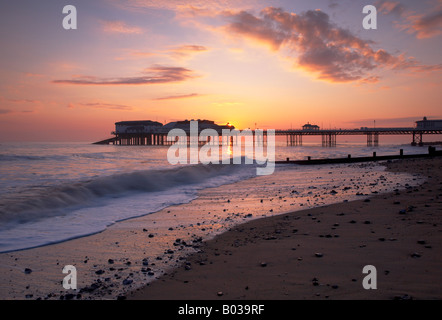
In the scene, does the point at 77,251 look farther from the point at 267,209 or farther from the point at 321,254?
the point at 267,209

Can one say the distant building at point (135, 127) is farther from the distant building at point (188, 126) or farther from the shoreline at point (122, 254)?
the shoreline at point (122, 254)

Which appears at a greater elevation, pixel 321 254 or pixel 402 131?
pixel 402 131

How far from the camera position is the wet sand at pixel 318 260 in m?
3.46

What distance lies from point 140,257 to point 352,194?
7854 millimetres

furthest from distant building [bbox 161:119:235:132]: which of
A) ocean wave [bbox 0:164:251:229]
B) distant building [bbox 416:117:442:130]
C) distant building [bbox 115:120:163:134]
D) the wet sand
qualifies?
the wet sand

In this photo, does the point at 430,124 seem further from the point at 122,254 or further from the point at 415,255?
the point at 122,254

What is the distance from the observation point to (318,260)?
4.37m

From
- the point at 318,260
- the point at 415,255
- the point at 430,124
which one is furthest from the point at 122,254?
the point at 430,124

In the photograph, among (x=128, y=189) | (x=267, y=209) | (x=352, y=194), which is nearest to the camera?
(x=267, y=209)

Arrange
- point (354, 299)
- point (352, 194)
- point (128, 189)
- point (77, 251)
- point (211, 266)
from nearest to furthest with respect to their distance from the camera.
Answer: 1. point (354, 299)
2. point (211, 266)
3. point (77, 251)
4. point (352, 194)
5. point (128, 189)

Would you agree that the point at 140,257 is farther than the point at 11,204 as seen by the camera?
No

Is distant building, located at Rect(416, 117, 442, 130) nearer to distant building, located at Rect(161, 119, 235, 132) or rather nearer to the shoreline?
distant building, located at Rect(161, 119, 235, 132)
